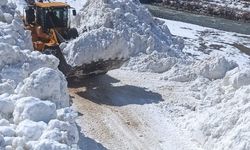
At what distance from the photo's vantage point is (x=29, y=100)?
8.54m

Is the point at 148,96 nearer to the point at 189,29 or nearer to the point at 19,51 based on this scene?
the point at 19,51

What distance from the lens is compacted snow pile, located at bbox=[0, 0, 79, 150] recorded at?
7785mm

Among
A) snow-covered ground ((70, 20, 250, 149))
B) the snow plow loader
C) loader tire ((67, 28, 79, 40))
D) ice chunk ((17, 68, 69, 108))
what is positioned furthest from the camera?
loader tire ((67, 28, 79, 40))

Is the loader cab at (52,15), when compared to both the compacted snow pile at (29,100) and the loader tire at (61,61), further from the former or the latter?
the compacted snow pile at (29,100)

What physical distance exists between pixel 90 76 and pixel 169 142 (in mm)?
4296

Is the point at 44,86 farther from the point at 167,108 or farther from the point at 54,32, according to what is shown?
the point at 54,32

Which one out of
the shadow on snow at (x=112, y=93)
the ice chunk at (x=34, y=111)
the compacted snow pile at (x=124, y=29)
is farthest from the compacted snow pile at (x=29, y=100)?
the compacted snow pile at (x=124, y=29)

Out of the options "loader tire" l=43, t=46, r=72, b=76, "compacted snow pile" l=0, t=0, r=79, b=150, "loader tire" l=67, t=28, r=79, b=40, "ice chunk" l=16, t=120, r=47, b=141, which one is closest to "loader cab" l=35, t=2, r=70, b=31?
"loader tire" l=67, t=28, r=79, b=40

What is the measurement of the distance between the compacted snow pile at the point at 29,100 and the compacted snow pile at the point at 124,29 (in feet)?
8.35

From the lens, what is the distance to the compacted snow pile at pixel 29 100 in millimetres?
7785

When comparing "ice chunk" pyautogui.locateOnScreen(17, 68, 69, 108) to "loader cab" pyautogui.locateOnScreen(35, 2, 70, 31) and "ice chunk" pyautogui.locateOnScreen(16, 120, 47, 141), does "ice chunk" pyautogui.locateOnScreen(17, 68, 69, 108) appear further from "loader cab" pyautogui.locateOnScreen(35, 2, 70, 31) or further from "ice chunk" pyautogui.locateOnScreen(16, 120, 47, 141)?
"loader cab" pyautogui.locateOnScreen(35, 2, 70, 31)

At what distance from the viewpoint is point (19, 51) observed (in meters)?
11.2

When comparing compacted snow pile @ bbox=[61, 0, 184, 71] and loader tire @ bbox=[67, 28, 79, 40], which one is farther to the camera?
loader tire @ bbox=[67, 28, 79, 40]

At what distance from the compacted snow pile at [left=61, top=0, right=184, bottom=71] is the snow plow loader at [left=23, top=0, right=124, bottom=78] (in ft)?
1.25
